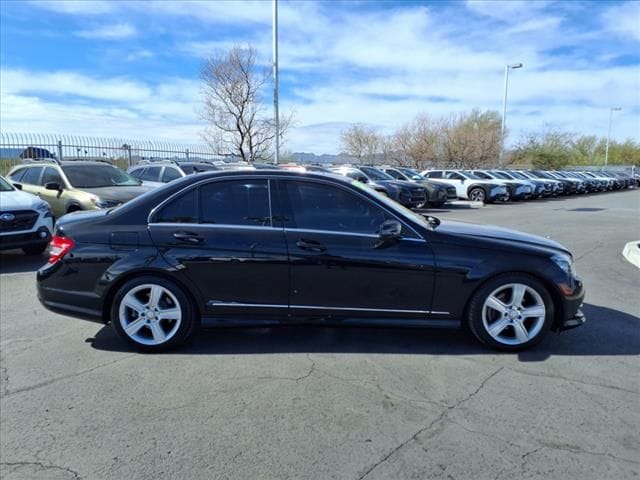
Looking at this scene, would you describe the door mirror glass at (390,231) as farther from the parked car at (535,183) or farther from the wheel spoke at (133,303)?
the parked car at (535,183)

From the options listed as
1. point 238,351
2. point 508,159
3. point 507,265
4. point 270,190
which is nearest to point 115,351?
point 238,351

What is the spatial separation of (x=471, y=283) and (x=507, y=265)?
34 cm

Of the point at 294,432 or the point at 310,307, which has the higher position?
the point at 310,307

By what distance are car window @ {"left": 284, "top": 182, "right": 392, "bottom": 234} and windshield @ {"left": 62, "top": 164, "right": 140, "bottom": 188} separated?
759 centimetres

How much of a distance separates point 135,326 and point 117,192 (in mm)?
6352

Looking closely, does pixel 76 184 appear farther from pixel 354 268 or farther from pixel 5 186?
pixel 354 268

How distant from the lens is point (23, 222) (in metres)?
7.81

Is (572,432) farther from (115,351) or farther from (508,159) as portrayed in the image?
(508,159)

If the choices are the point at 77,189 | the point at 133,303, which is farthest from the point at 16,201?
the point at 133,303

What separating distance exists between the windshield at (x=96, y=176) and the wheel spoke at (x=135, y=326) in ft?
23.0

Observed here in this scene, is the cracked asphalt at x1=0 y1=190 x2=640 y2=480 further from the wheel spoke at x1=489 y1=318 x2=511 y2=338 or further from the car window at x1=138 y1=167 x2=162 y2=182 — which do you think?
the car window at x1=138 y1=167 x2=162 y2=182

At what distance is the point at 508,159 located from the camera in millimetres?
54000

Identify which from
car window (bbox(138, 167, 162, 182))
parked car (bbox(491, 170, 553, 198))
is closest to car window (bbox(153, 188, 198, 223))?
car window (bbox(138, 167, 162, 182))

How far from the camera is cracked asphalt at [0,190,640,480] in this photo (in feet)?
8.80
